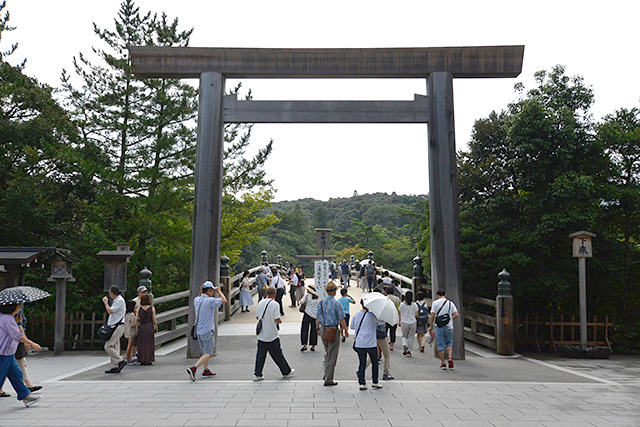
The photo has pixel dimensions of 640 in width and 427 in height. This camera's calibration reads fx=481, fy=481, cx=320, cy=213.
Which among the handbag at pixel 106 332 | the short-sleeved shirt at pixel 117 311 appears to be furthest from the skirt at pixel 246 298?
the handbag at pixel 106 332

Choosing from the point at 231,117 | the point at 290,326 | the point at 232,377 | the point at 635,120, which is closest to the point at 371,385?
the point at 232,377

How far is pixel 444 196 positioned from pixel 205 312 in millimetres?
5136

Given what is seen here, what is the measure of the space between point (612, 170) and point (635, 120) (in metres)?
1.77

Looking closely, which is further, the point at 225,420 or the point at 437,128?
the point at 437,128

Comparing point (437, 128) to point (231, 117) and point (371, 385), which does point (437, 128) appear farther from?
point (371, 385)

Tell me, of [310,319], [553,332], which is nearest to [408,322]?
[310,319]

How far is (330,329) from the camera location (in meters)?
7.34

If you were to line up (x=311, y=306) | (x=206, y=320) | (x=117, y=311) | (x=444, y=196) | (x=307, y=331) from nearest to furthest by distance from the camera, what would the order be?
(x=206, y=320) < (x=117, y=311) < (x=444, y=196) < (x=311, y=306) < (x=307, y=331)

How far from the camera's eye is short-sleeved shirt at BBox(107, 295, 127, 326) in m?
8.62

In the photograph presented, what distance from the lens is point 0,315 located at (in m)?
6.00

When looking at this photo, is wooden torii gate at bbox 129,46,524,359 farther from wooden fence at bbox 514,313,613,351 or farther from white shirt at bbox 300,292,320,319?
wooden fence at bbox 514,313,613,351

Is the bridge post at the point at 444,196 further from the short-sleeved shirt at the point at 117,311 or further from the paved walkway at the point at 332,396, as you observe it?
the short-sleeved shirt at the point at 117,311

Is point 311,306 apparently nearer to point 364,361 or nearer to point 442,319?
point 442,319

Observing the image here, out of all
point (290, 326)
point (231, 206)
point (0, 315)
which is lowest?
point (290, 326)
